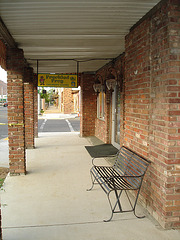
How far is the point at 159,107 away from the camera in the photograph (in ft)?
10.8

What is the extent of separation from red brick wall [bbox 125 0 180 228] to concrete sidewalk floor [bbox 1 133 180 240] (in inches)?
14.4

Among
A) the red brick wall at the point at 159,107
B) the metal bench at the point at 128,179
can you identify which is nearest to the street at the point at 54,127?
the metal bench at the point at 128,179

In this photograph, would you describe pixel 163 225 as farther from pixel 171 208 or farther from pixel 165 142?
pixel 165 142

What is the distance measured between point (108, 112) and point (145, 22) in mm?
5318

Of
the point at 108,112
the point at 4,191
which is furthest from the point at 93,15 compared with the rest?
the point at 108,112

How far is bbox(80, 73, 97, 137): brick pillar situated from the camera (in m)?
10.8

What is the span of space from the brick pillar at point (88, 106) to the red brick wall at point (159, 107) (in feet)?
22.0

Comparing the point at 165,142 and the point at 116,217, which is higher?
the point at 165,142

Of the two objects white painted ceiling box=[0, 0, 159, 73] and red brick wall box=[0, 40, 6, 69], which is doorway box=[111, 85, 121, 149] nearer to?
white painted ceiling box=[0, 0, 159, 73]

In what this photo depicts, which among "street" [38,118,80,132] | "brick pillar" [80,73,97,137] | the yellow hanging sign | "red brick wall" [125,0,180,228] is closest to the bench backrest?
"red brick wall" [125,0,180,228]

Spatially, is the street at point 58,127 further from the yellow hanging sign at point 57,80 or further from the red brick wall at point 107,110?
the yellow hanging sign at point 57,80

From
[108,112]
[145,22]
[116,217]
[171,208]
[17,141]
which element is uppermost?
[145,22]

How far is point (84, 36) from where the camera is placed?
15.3ft

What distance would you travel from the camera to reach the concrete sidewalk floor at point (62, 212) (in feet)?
9.96
